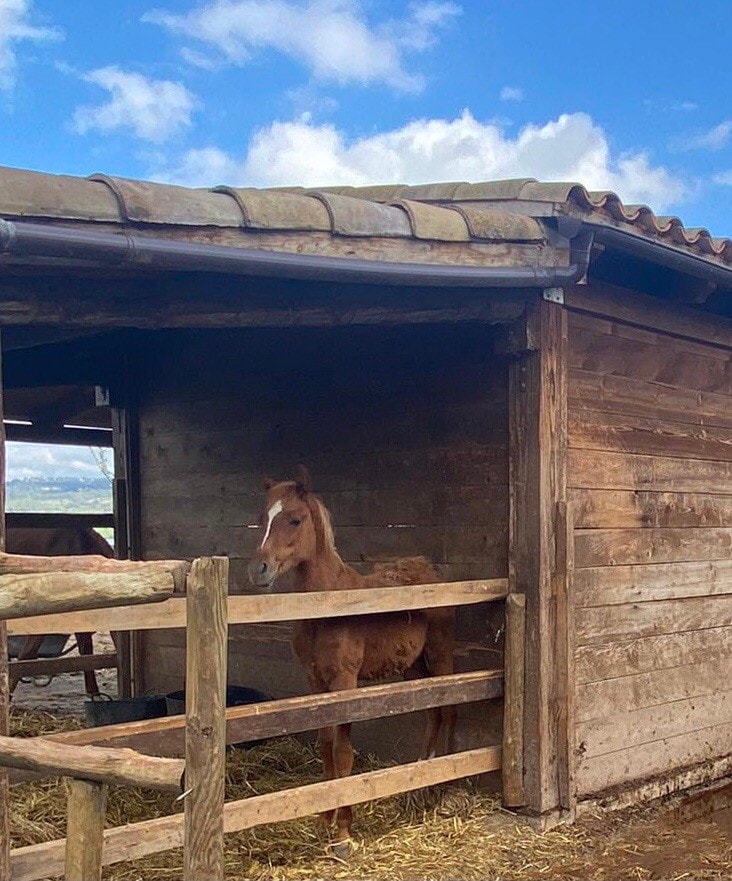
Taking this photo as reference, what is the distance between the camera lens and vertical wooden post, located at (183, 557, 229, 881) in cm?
227

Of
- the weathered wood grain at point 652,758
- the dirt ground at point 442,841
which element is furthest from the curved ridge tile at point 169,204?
the weathered wood grain at point 652,758

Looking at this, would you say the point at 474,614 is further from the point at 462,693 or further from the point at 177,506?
the point at 177,506

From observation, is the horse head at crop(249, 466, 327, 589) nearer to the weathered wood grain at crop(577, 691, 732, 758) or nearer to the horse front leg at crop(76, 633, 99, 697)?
the weathered wood grain at crop(577, 691, 732, 758)

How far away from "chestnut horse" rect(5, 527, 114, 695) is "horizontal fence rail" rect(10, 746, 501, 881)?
4336mm

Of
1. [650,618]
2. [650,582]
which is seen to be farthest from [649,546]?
[650,618]

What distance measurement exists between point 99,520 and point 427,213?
19.1 ft

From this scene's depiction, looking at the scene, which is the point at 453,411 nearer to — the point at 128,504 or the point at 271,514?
the point at 271,514

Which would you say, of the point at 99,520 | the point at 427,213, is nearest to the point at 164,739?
the point at 427,213

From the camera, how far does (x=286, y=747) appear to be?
6047 millimetres

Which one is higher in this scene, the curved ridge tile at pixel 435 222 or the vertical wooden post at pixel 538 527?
the curved ridge tile at pixel 435 222

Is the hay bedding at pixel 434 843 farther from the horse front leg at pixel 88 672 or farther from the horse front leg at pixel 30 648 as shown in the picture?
the horse front leg at pixel 30 648

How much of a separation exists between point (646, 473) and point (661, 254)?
142cm

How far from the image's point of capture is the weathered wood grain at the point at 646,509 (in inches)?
203

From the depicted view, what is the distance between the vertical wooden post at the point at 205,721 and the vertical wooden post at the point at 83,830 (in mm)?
205
